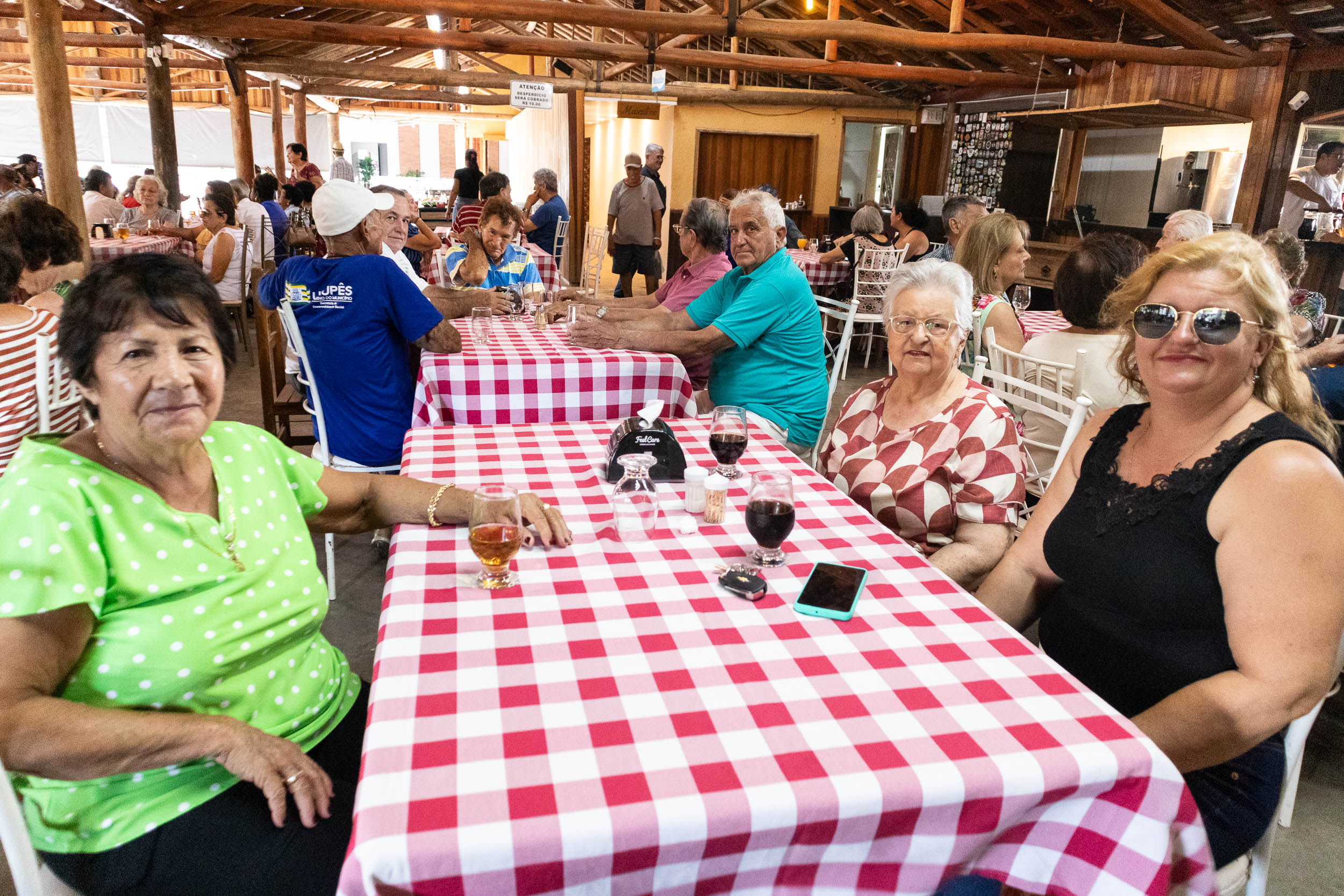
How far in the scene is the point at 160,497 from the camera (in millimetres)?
1206

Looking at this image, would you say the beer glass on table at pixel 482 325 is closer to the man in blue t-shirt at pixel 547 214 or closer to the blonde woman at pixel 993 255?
the blonde woman at pixel 993 255

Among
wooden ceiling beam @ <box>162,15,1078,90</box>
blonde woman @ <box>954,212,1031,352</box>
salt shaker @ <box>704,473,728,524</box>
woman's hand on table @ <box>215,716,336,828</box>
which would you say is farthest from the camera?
wooden ceiling beam @ <box>162,15,1078,90</box>

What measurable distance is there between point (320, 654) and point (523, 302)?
2.84m

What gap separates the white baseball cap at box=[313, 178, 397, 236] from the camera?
298cm

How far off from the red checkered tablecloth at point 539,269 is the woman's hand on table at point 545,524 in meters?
3.23

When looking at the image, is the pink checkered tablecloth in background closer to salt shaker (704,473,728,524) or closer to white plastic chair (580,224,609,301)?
salt shaker (704,473,728,524)

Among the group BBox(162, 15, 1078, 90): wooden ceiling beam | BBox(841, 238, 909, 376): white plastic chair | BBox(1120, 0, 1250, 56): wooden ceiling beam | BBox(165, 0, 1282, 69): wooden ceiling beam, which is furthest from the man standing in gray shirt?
BBox(1120, 0, 1250, 56): wooden ceiling beam

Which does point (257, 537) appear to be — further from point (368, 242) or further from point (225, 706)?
point (368, 242)

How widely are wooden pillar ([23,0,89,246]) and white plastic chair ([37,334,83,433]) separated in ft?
14.7

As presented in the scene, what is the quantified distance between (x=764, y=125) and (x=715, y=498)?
12.0m

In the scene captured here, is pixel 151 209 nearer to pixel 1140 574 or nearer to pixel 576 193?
pixel 576 193

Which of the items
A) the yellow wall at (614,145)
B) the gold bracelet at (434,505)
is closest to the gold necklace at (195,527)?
the gold bracelet at (434,505)

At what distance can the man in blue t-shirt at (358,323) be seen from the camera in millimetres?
2945

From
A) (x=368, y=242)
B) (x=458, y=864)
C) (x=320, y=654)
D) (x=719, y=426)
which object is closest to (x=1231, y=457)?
(x=719, y=426)
